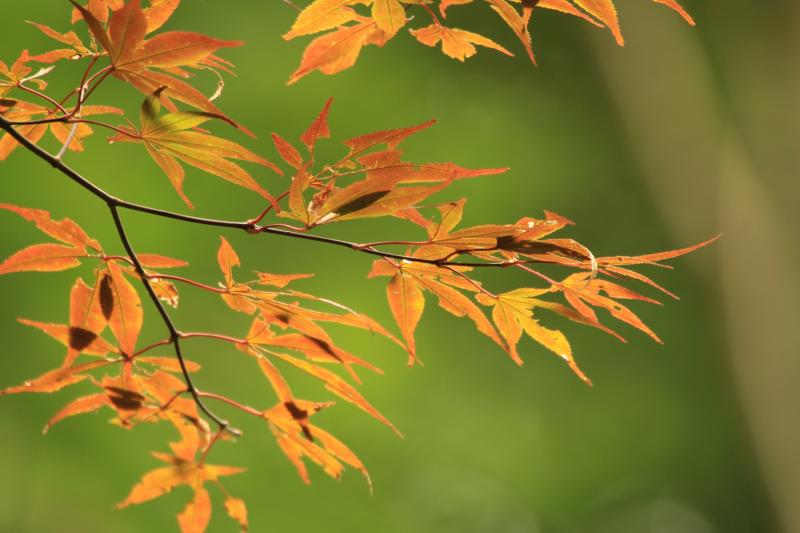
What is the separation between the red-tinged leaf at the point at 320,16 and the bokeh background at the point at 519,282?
90.1 inches

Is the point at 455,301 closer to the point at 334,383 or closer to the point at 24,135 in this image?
the point at 334,383

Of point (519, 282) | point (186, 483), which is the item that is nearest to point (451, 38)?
point (186, 483)

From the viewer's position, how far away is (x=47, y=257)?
1.80 feet

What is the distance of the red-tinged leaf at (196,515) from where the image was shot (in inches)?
27.1

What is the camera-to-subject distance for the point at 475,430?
10.3 ft

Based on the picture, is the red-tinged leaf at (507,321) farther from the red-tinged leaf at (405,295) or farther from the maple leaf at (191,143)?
the maple leaf at (191,143)

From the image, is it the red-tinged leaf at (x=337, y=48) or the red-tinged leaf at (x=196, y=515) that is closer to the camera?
the red-tinged leaf at (x=337, y=48)

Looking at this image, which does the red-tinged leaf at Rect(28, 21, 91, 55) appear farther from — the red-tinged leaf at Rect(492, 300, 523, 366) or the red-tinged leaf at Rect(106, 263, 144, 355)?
the red-tinged leaf at Rect(492, 300, 523, 366)

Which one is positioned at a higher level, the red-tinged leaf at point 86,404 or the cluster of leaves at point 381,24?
the cluster of leaves at point 381,24

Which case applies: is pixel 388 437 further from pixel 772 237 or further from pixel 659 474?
pixel 772 237

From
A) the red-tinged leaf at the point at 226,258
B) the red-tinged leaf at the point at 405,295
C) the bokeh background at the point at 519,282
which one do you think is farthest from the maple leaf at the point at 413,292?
the bokeh background at the point at 519,282

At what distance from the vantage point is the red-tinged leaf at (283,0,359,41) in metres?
0.52

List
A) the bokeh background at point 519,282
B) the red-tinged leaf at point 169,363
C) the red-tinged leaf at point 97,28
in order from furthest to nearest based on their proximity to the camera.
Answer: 1. the bokeh background at point 519,282
2. the red-tinged leaf at point 169,363
3. the red-tinged leaf at point 97,28

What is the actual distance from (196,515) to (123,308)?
21 centimetres
